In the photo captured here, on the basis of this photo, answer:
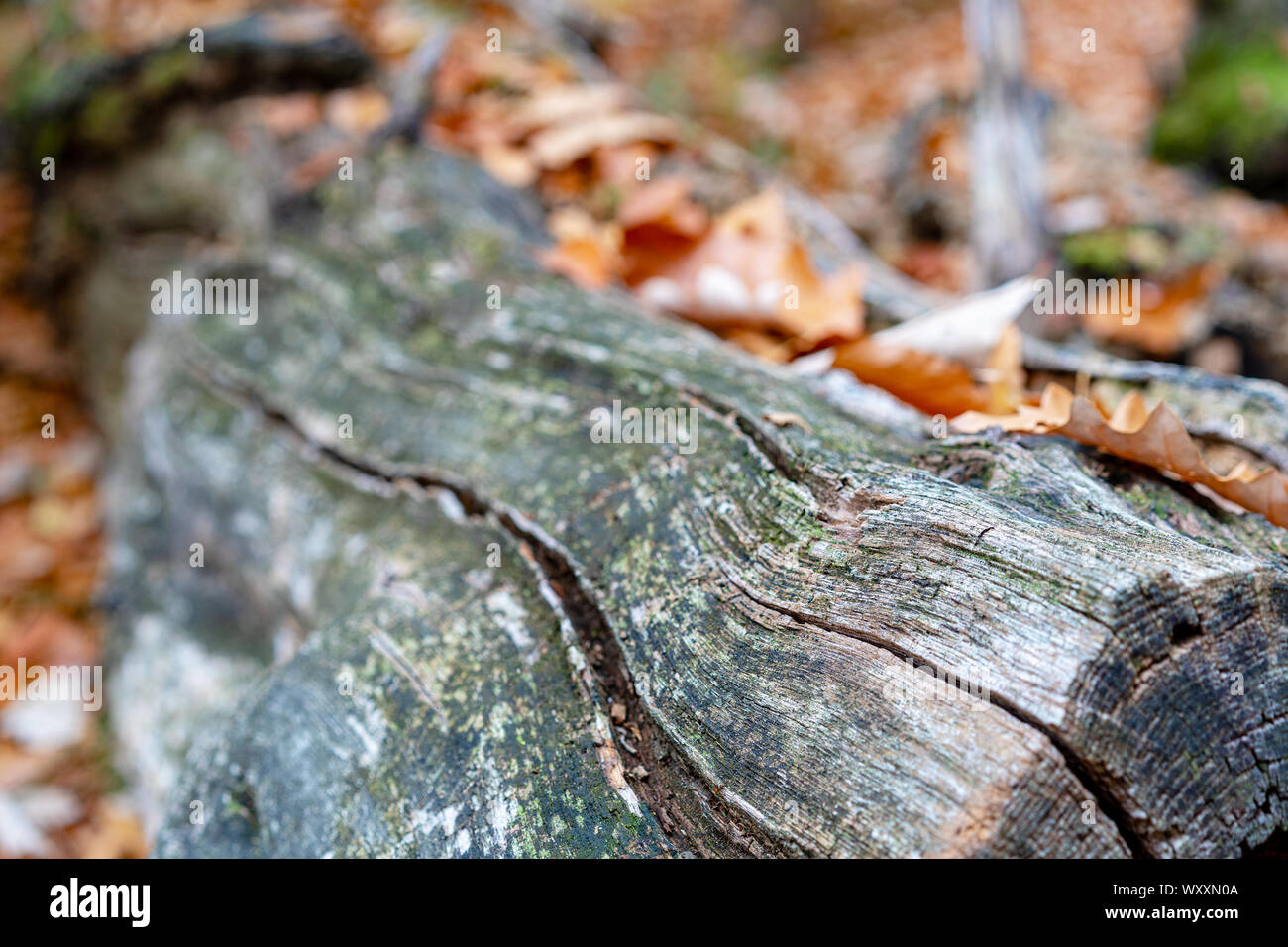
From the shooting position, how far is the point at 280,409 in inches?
72.0

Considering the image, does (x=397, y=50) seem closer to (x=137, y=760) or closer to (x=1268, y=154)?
(x=137, y=760)

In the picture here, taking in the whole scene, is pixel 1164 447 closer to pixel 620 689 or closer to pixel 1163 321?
pixel 620 689

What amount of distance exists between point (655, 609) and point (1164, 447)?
0.71 meters

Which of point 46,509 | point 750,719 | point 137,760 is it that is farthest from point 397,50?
point 750,719

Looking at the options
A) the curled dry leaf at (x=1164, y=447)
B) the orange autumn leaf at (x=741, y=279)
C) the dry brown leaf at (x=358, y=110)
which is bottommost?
the curled dry leaf at (x=1164, y=447)

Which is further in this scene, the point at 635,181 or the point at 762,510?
the point at 635,181

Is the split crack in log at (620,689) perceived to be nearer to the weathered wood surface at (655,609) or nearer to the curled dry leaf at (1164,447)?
the weathered wood surface at (655,609)

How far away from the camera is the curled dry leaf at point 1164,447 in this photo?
108cm

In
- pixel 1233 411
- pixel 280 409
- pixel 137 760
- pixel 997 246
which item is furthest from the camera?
pixel 997 246

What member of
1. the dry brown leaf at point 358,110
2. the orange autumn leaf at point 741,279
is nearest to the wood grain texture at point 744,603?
the orange autumn leaf at point 741,279

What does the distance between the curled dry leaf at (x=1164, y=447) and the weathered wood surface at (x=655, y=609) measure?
33 millimetres

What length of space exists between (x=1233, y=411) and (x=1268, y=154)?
4.21 meters

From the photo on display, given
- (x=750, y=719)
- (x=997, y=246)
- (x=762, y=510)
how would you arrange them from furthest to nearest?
(x=997, y=246)
(x=762, y=510)
(x=750, y=719)

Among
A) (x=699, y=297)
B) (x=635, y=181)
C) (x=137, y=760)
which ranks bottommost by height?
(x=137, y=760)
